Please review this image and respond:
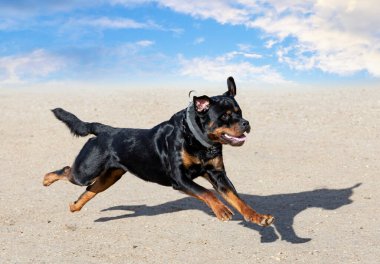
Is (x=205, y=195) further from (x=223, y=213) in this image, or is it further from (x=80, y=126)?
(x=80, y=126)

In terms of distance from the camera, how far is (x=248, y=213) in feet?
23.2

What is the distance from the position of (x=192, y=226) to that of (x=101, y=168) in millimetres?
1685

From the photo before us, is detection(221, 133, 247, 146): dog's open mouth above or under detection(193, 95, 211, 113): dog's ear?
under

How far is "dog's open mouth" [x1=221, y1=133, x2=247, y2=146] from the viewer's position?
7258 millimetres

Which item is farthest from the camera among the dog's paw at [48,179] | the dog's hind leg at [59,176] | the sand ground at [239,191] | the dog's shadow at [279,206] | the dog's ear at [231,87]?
the dog's paw at [48,179]

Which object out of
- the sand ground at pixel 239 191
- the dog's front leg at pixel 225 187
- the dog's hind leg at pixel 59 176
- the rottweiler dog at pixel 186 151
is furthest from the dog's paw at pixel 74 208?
the dog's front leg at pixel 225 187

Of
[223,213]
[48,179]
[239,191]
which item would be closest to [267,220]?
[223,213]

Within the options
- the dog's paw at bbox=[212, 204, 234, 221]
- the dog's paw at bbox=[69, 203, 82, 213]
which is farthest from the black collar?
the dog's paw at bbox=[69, 203, 82, 213]

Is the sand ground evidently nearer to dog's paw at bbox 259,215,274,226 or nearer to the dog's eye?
dog's paw at bbox 259,215,274,226

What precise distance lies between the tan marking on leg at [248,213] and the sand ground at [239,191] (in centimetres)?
80

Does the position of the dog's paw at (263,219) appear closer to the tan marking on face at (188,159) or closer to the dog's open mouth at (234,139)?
the dog's open mouth at (234,139)

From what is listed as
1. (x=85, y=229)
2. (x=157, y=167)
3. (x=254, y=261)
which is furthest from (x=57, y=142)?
(x=254, y=261)

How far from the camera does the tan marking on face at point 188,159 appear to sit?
757 centimetres

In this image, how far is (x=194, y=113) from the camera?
7418 millimetres
